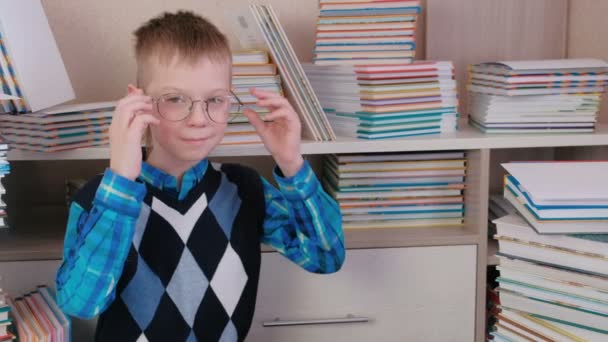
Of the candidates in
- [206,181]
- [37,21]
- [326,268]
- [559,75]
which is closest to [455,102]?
[559,75]

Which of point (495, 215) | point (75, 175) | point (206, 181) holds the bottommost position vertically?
point (495, 215)

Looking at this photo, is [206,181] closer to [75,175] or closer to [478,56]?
[75,175]

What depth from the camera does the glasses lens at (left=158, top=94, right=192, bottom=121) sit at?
1.12 metres

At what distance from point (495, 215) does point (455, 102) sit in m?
0.33

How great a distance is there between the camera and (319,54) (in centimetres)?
171

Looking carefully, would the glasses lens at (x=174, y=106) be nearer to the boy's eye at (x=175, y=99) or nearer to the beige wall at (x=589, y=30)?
the boy's eye at (x=175, y=99)

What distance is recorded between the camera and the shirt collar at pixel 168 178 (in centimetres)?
121

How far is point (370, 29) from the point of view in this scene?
5.50 feet

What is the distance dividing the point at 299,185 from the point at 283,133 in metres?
0.10

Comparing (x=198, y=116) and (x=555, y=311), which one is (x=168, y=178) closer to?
(x=198, y=116)

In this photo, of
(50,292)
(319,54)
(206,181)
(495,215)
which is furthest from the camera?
(495,215)

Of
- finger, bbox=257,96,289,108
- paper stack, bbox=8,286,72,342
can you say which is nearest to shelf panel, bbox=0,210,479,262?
paper stack, bbox=8,286,72,342

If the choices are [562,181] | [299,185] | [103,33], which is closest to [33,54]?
[103,33]

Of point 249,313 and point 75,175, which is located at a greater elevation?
point 75,175
